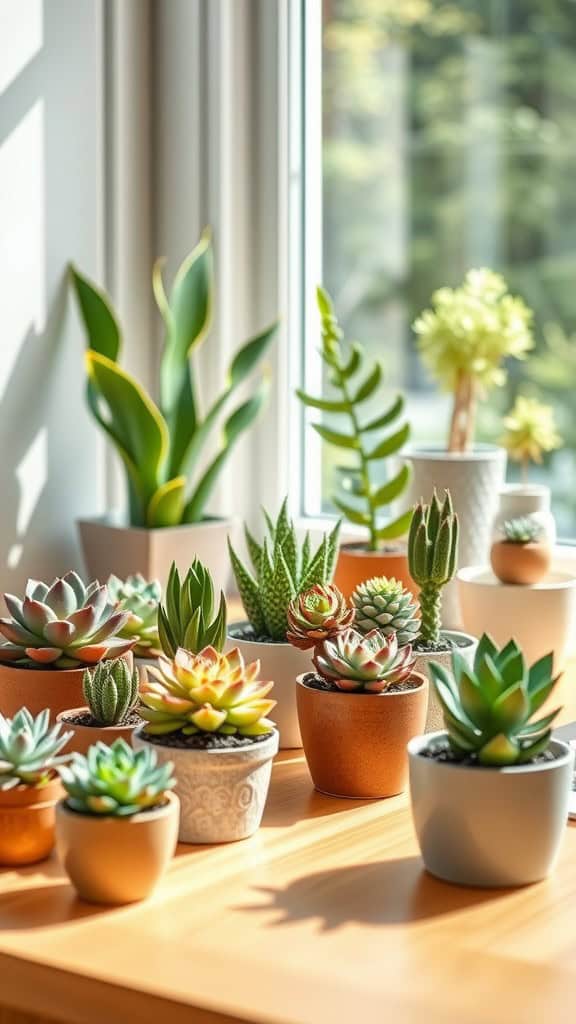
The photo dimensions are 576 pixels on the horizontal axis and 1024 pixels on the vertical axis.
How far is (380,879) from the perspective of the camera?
734mm

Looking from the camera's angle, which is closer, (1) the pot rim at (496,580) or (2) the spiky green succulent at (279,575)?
(2) the spiky green succulent at (279,575)

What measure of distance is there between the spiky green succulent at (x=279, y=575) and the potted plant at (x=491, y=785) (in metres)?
0.26

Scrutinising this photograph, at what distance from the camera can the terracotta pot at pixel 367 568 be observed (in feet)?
3.98

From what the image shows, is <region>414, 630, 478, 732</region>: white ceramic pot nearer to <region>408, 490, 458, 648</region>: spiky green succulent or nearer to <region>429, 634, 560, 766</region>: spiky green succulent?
<region>408, 490, 458, 648</region>: spiky green succulent

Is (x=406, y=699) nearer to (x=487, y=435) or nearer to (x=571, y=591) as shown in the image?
(x=571, y=591)

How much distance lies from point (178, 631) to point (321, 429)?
42cm

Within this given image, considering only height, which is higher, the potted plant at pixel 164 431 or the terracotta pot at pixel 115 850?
the potted plant at pixel 164 431

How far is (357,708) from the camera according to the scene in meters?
0.84

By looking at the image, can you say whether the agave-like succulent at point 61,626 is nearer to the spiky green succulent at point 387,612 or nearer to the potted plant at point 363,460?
the spiky green succulent at point 387,612

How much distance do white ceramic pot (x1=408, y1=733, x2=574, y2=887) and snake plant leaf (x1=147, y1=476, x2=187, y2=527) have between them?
24.3 inches

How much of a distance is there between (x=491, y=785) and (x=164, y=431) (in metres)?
0.68

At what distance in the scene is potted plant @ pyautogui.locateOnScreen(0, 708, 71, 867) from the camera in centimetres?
73

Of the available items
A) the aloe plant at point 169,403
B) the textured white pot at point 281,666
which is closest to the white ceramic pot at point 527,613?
the textured white pot at point 281,666

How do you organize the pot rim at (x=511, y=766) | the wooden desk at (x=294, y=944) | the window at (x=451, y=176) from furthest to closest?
the window at (x=451, y=176), the pot rim at (x=511, y=766), the wooden desk at (x=294, y=944)
